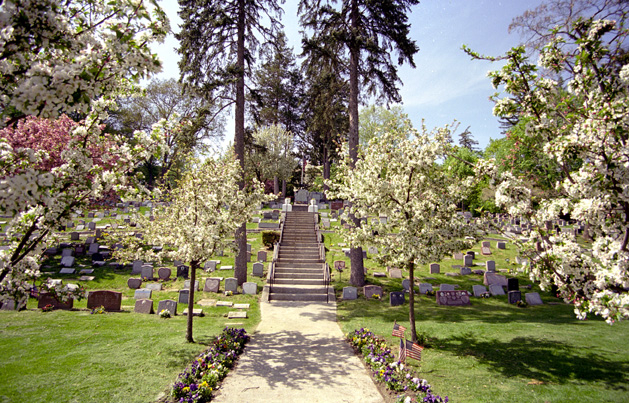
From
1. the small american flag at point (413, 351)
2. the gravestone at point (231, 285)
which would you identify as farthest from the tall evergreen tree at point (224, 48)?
the small american flag at point (413, 351)

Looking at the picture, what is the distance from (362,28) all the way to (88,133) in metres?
14.5

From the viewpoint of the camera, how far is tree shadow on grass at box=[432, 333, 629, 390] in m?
7.62

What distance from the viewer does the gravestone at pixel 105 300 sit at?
12516mm

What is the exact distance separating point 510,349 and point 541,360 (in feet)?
2.76

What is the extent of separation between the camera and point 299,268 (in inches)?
707

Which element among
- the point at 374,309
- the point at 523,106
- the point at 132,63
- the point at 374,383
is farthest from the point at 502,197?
the point at 374,309

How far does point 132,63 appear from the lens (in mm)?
4613

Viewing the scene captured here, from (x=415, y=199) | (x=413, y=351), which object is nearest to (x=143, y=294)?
(x=413, y=351)

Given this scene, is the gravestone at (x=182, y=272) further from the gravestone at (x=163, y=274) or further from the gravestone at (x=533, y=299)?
the gravestone at (x=533, y=299)

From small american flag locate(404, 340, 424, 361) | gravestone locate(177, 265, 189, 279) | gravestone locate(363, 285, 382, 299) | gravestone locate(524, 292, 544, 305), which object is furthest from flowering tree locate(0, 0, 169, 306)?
gravestone locate(524, 292, 544, 305)

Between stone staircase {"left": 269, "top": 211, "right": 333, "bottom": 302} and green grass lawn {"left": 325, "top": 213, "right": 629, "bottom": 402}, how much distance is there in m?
1.82

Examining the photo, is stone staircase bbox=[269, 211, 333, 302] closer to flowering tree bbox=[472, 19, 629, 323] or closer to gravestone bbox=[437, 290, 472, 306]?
gravestone bbox=[437, 290, 472, 306]

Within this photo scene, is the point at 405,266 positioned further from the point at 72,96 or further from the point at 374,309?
the point at 72,96

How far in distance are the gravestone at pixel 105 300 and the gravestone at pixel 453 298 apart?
1291cm
